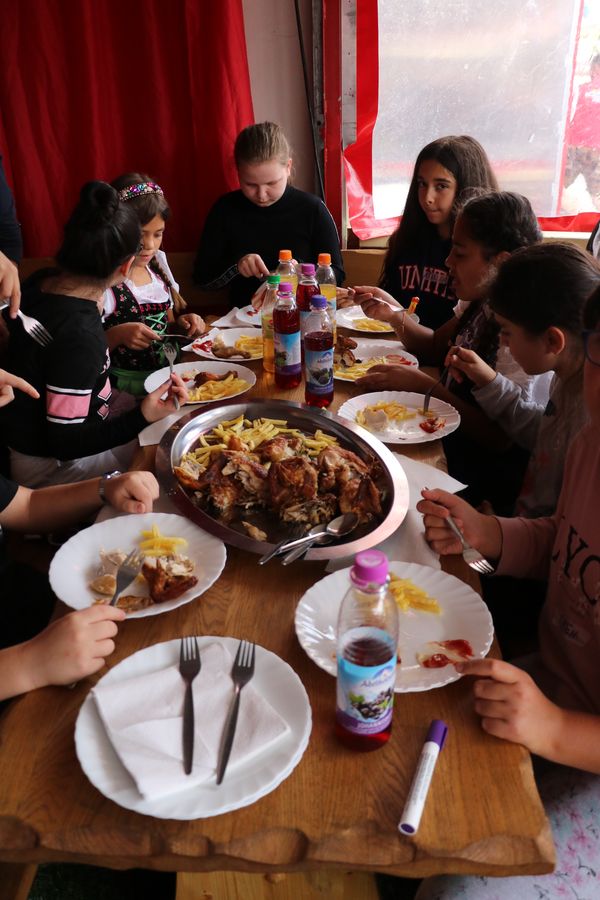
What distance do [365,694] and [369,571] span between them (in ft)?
0.59

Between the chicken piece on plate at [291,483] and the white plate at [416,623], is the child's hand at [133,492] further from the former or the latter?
the white plate at [416,623]

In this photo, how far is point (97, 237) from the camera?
2105 millimetres

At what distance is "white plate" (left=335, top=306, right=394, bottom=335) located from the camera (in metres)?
2.86

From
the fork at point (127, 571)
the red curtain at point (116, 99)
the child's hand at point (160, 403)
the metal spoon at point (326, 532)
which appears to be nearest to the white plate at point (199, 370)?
the child's hand at point (160, 403)

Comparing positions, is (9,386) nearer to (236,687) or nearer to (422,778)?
(236,687)

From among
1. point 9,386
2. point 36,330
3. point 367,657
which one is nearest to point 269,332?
point 36,330

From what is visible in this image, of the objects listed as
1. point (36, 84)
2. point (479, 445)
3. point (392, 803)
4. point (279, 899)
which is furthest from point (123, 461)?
point (36, 84)

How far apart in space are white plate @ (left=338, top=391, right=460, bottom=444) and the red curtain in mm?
2335

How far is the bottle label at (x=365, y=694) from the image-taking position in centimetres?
88

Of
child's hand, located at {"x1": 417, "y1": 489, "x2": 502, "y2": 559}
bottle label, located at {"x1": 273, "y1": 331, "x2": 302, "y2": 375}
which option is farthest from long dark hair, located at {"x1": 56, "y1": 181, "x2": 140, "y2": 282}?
child's hand, located at {"x1": 417, "y1": 489, "x2": 502, "y2": 559}

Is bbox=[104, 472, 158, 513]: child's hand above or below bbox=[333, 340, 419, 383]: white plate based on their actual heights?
above

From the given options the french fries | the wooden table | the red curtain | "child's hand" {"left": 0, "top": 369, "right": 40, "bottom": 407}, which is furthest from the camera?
the red curtain

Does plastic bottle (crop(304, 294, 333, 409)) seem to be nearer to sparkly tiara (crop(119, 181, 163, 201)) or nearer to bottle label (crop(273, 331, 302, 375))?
bottle label (crop(273, 331, 302, 375))

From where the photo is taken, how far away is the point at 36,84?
11.7ft
